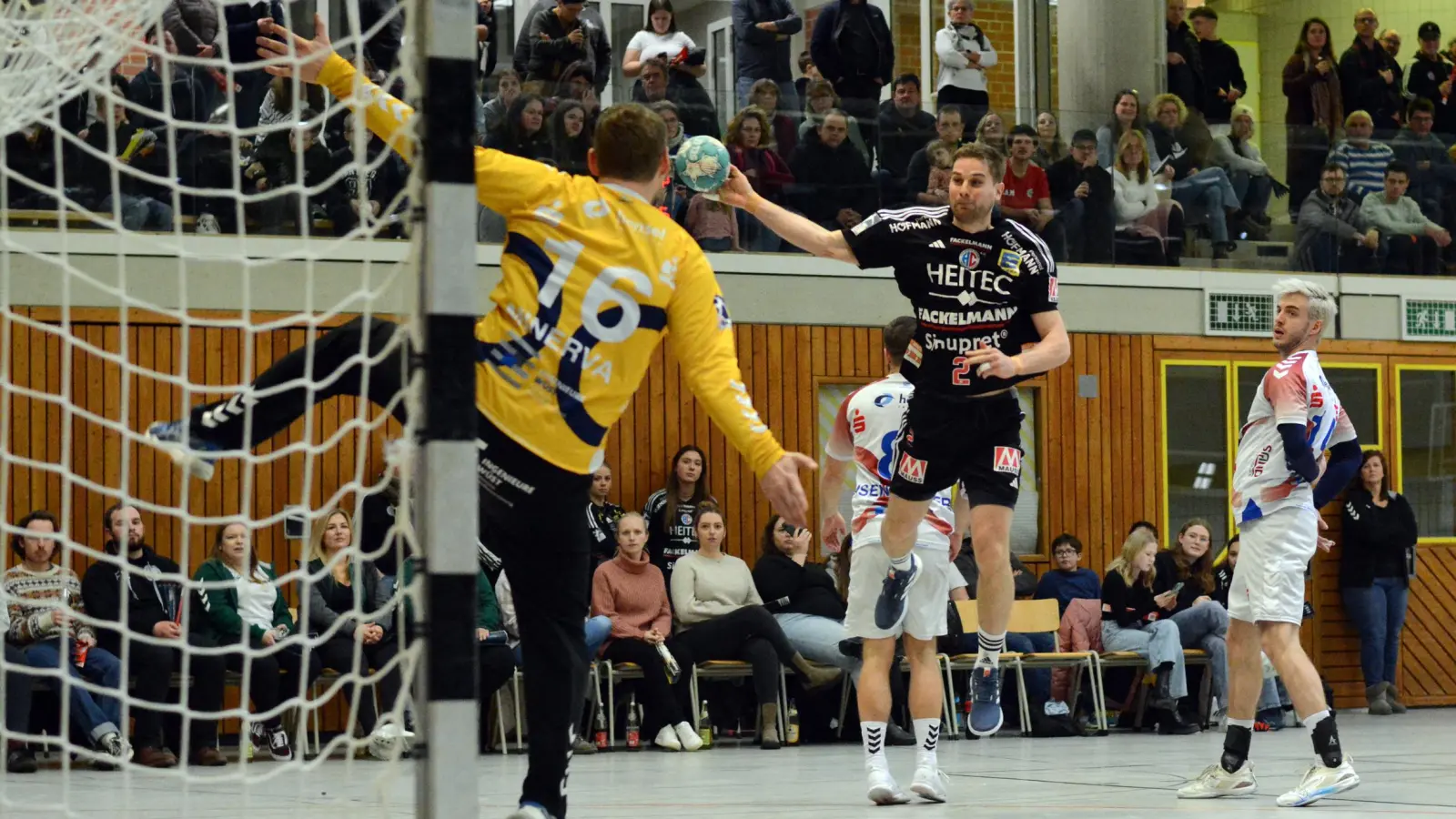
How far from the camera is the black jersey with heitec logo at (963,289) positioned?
290 inches

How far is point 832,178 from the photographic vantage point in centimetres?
1436

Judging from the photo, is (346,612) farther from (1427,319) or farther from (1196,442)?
(1427,319)

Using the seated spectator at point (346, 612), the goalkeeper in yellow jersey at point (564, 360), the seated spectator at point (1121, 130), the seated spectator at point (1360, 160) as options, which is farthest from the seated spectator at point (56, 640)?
the seated spectator at point (1360, 160)

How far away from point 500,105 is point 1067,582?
5818 millimetres

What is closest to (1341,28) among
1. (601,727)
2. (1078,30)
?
(1078,30)

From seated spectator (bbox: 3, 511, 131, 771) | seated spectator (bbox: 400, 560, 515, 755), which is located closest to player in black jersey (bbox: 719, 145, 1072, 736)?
seated spectator (bbox: 400, 560, 515, 755)

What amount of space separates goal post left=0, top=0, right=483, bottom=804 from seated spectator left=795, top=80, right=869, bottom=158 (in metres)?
2.94

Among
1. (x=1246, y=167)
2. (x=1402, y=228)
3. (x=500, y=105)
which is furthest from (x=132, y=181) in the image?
(x=1402, y=228)

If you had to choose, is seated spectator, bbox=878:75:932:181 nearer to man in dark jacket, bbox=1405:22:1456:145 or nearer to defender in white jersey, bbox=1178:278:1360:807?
man in dark jacket, bbox=1405:22:1456:145

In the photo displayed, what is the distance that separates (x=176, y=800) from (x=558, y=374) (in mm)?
3941

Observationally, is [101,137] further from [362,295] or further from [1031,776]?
[1031,776]

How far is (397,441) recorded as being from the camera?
161 inches

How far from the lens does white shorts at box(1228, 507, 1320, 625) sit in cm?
789

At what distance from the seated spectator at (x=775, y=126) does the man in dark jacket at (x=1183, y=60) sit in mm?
5309
